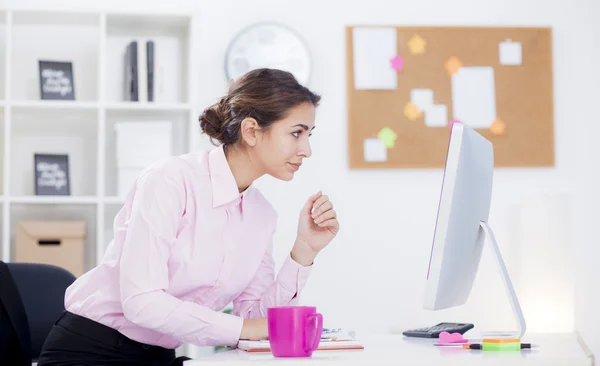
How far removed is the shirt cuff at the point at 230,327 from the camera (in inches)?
59.7

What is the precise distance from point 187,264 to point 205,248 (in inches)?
2.0

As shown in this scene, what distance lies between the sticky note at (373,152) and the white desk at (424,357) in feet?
7.59

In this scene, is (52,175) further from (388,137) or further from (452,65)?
(452,65)

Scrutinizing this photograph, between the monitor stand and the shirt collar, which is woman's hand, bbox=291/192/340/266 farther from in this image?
the monitor stand

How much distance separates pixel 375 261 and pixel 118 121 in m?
1.28

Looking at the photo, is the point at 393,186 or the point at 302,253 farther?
the point at 393,186

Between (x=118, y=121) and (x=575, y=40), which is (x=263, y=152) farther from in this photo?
(x=575, y=40)

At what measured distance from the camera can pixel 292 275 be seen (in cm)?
180

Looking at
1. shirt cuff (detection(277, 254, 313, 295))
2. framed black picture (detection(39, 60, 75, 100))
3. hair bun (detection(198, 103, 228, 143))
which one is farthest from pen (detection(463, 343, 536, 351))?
framed black picture (detection(39, 60, 75, 100))

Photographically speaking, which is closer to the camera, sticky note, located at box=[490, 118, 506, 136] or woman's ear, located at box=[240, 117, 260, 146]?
woman's ear, located at box=[240, 117, 260, 146]

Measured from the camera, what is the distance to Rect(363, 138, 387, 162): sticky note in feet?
12.4

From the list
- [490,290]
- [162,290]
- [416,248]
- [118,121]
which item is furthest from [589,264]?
[162,290]

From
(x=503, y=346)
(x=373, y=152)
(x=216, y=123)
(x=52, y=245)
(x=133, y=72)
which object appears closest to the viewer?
(x=503, y=346)

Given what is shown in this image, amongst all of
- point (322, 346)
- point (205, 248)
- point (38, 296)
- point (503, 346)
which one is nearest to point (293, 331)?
point (322, 346)
